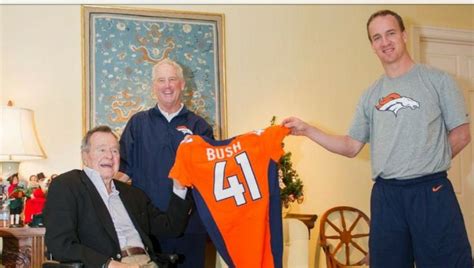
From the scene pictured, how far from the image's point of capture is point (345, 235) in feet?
14.1

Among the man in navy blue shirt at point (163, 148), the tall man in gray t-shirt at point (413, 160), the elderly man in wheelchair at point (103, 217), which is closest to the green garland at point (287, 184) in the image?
the man in navy blue shirt at point (163, 148)

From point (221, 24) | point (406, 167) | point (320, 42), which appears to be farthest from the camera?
point (320, 42)

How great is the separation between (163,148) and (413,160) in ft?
4.03

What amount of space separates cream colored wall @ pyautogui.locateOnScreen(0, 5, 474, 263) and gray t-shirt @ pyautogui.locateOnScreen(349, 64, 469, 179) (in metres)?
1.85

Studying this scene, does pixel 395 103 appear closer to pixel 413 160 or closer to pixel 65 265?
pixel 413 160

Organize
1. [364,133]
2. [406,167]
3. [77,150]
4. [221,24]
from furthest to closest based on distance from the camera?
[221,24] < [77,150] < [364,133] < [406,167]

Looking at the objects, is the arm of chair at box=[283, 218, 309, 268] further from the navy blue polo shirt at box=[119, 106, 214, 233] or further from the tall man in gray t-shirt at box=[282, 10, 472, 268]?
the tall man in gray t-shirt at box=[282, 10, 472, 268]

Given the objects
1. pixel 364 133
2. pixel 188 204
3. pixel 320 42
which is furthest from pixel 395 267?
pixel 320 42

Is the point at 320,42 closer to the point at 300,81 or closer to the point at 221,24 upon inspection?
the point at 300,81

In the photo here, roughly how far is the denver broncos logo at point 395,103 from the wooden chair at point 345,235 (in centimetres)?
196

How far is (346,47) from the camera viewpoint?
4.53 metres

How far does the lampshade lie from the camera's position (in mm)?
3191

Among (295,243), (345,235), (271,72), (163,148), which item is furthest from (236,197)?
(345,235)

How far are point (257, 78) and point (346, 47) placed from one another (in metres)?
0.85
